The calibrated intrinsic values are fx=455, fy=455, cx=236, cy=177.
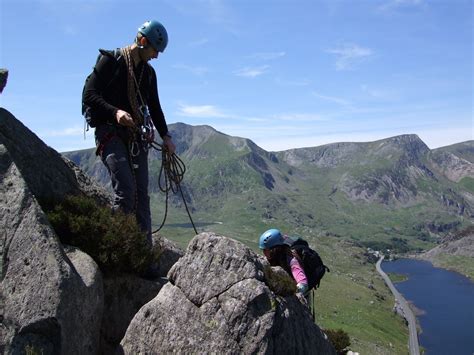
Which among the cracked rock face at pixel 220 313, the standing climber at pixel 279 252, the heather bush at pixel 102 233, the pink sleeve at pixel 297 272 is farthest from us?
the standing climber at pixel 279 252

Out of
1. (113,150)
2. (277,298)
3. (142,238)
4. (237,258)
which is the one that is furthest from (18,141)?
(277,298)

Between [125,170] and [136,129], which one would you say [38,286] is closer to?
[125,170]

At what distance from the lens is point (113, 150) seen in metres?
10.9

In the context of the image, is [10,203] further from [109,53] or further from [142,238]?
[109,53]

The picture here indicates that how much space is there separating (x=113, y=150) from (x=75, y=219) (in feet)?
6.09

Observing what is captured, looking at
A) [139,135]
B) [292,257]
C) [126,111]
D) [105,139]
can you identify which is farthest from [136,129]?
[292,257]

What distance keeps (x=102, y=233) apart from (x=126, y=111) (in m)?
3.05

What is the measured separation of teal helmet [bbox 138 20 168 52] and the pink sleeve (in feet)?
20.8

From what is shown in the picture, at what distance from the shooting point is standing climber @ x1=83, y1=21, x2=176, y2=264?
10648mm

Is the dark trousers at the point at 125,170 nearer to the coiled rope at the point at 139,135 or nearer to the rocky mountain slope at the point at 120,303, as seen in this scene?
the coiled rope at the point at 139,135

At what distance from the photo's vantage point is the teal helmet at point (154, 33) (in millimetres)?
10695

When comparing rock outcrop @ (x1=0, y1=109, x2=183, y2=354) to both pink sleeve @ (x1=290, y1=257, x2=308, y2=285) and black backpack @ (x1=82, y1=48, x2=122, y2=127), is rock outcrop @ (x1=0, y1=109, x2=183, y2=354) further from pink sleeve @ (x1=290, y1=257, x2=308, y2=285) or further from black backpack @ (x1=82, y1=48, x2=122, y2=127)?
pink sleeve @ (x1=290, y1=257, x2=308, y2=285)

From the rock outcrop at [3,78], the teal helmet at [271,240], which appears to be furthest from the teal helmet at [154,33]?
the teal helmet at [271,240]

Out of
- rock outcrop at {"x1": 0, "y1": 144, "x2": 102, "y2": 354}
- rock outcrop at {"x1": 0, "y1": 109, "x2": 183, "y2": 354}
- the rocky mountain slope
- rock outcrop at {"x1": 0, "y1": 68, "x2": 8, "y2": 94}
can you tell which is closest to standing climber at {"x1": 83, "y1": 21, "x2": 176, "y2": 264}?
rock outcrop at {"x1": 0, "y1": 109, "x2": 183, "y2": 354}
